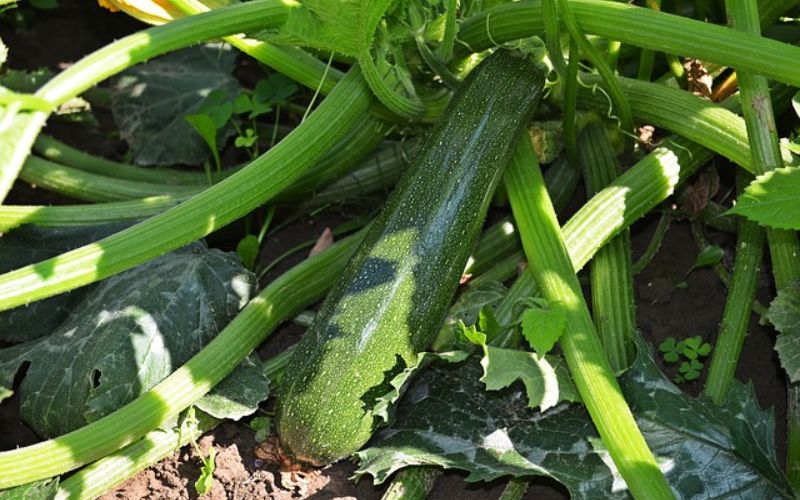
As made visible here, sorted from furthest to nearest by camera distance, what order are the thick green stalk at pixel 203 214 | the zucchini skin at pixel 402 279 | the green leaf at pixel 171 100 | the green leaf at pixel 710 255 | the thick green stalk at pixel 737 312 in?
the green leaf at pixel 171 100
the green leaf at pixel 710 255
the thick green stalk at pixel 737 312
the zucchini skin at pixel 402 279
the thick green stalk at pixel 203 214

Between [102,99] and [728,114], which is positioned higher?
[728,114]

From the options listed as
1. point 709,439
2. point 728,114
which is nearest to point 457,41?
point 728,114

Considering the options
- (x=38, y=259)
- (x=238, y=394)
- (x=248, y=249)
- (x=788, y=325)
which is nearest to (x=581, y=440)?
(x=788, y=325)

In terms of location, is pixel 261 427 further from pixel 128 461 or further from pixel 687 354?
pixel 687 354

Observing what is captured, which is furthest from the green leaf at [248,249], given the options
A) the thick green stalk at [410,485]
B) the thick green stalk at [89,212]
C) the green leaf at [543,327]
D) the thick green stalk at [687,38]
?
the thick green stalk at [687,38]

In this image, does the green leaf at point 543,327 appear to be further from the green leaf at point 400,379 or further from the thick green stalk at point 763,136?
the thick green stalk at point 763,136

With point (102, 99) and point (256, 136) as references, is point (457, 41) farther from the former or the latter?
point (102, 99)

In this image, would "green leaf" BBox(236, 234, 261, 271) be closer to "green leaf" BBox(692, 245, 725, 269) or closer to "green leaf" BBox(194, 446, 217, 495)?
"green leaf" BBox(194, 446, 217, 495)
